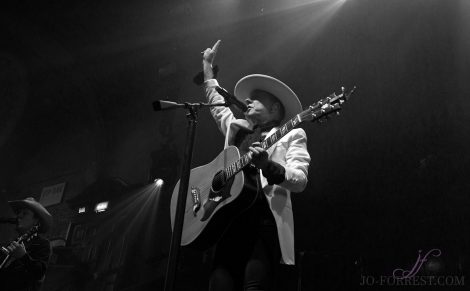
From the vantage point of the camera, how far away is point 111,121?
6.95 m

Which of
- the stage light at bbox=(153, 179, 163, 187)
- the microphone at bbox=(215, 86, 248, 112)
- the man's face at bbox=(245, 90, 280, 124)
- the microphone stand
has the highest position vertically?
the stage light at bbox=(153, 179, 163, 187)

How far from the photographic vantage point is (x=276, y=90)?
2.57 meters

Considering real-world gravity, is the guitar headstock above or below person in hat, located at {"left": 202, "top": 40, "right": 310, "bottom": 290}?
above

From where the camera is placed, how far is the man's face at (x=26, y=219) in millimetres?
4070

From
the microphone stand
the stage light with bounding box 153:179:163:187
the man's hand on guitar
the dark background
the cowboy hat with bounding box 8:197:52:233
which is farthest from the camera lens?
the stage light with bounding box 153:179:163:187

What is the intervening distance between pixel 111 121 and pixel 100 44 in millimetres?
1600

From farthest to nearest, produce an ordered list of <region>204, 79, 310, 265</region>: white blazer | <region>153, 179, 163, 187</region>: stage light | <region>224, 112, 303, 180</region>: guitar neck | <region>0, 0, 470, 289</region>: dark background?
<region>153, 179, 163, 187</region>: stage light → <region>0, 0, 470, 289</region>: dark background → <region>224, 112, 303, 180</region>: guitar neck → <region>204, 79, 310, 265</region>: white blazer

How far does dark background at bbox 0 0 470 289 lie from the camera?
12.5ft

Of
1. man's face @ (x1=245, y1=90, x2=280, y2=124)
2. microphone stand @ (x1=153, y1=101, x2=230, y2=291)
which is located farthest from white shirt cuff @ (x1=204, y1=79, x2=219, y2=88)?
microphone stand @ (x1=153, y1=101, x2=230, y2=291)

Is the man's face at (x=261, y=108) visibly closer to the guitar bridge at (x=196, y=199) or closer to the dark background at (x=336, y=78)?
the guitar bridge at (x=196, y=199)

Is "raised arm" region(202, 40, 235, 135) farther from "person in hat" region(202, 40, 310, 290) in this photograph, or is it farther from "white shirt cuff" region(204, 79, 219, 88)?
"person in hat" region(202, 40, 310, 290)

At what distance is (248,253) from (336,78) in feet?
9.29

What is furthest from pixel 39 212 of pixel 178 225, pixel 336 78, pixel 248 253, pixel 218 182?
pixel 336 78

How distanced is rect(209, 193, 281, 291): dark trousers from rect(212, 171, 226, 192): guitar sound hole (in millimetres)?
210
